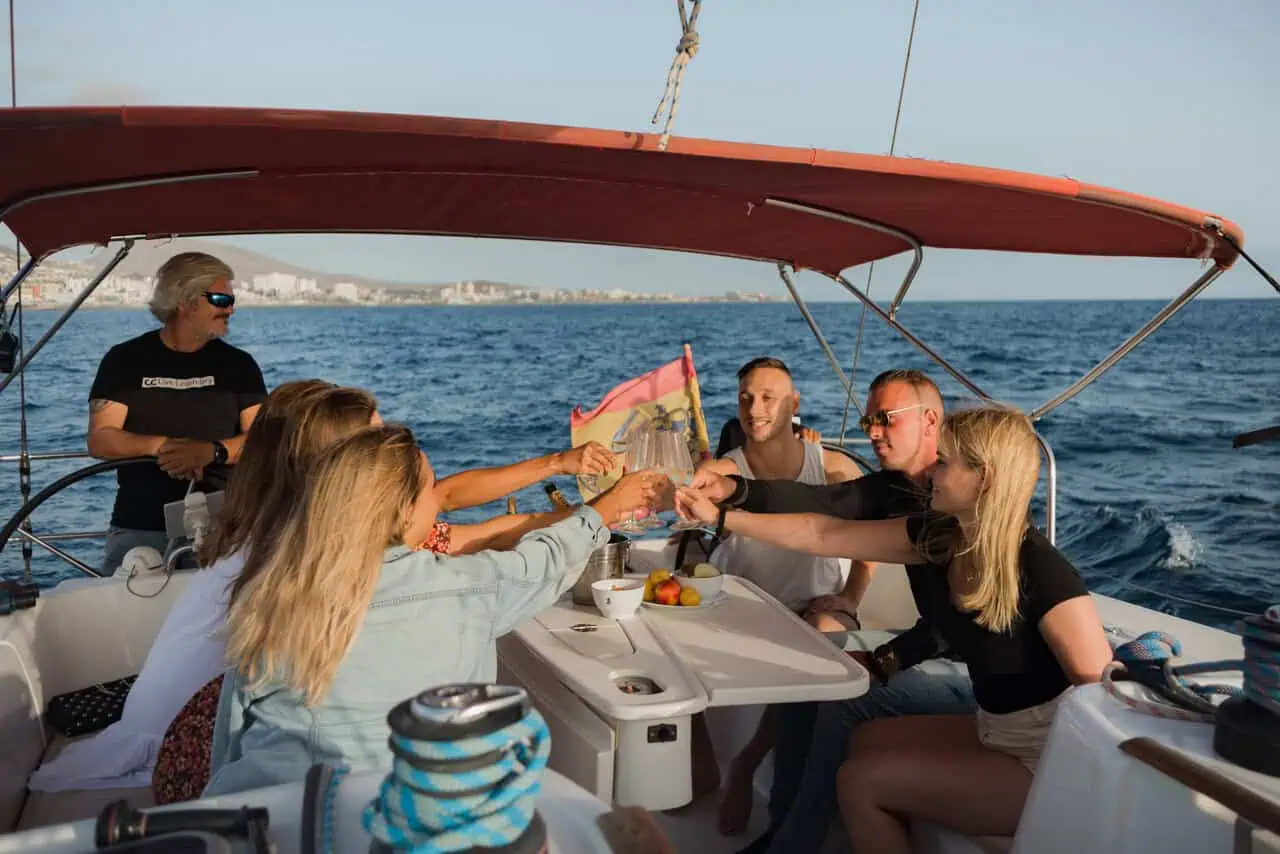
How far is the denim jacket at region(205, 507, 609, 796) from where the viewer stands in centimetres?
165

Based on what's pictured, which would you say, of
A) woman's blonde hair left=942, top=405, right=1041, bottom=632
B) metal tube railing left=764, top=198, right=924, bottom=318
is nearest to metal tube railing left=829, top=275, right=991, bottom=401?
metal tube railing left=764, top=198, right=924, bottom=318

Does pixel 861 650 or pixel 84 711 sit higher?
pixel 861 650

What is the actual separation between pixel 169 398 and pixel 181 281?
398 mm

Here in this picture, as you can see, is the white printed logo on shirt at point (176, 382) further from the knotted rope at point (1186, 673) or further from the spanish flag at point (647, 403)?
the knotted rope at point (1186, 673)

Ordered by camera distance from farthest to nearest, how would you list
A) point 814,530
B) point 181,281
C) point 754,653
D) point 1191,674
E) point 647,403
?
point 647,403 < point 181,281 < point 814,530 < point 754,653 < point 1191,674

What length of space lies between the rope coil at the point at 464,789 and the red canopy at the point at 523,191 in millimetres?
1419

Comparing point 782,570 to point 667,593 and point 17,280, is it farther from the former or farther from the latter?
point 17,280

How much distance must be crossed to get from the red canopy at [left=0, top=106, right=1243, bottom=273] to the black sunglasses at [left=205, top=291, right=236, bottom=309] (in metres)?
0.24

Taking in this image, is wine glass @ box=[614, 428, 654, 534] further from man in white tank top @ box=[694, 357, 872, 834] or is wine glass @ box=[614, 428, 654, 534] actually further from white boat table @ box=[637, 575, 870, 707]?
man in white tank top @ box=[694, 357, 872, 834]

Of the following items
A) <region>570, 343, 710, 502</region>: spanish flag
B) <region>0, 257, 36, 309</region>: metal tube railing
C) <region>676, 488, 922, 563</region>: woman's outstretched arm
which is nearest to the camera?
<region>676, 488, 922, 563</region>: woman's outstretched arm

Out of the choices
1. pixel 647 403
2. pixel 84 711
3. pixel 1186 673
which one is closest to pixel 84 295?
pixel 84 711

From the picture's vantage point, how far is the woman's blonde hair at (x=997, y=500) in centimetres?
208

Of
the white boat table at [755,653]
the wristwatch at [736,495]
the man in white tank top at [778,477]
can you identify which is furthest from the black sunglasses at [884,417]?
the white boat table at [755,653]

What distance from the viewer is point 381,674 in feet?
5.50
